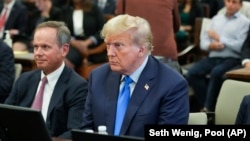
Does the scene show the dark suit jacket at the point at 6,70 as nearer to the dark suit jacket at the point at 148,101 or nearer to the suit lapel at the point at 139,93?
the dark suit jacket at the point at 148,101

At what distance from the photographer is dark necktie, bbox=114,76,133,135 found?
10.9ft

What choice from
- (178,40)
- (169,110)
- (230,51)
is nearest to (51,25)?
(169,110)

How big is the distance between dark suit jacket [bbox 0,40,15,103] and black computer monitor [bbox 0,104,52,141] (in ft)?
6.29

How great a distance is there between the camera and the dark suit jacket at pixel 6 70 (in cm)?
488

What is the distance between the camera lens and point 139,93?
328 centimetres

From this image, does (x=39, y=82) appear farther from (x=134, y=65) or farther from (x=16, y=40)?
(x=16, y=40)

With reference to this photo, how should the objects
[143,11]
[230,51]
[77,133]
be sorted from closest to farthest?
[77,133], [143,11], [230,51]

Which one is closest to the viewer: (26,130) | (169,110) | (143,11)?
(26,130)

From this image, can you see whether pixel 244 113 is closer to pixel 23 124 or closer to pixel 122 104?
pixel 122 104

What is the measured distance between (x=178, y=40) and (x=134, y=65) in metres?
4.23

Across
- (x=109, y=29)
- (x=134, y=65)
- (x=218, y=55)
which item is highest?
(x=109, y=29)

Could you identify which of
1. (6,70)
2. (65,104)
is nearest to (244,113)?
(65,104)

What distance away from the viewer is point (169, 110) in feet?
10.5

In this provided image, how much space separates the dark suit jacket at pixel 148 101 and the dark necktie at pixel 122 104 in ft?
0.08
